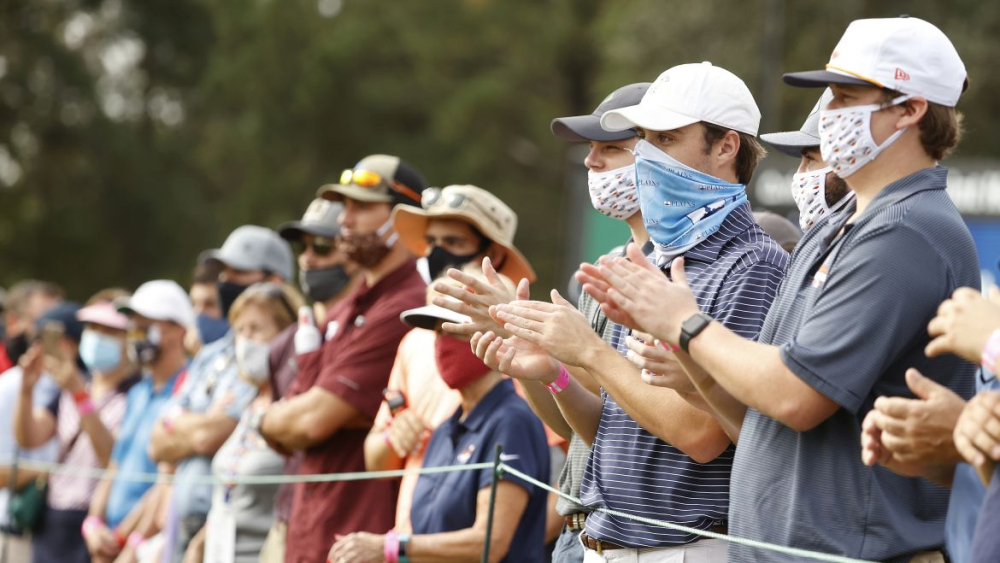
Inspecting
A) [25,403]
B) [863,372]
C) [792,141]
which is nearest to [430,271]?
[792,141]

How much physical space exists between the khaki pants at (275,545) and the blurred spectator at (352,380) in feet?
1.31

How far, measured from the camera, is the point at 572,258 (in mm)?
13219

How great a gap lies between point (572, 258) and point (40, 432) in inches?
221

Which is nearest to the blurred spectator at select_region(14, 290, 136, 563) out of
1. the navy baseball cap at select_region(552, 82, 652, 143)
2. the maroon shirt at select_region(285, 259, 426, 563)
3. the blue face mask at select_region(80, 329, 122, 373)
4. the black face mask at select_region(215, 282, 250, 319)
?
the blue face mask at select_region(80, 329, 122, 373)

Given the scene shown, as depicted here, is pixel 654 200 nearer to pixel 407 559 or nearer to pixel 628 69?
pixel 407 559

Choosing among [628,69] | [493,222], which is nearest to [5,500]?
[493,222]

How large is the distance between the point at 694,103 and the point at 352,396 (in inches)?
101

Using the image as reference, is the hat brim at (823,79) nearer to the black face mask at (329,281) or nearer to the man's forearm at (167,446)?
the black face mask at (329,281)

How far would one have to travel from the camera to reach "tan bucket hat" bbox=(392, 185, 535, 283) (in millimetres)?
6004

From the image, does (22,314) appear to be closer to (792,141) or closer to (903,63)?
(792,141)

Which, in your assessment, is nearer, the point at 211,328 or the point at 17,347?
the point at 211,328

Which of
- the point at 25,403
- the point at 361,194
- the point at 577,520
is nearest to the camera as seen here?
the point at 577,520

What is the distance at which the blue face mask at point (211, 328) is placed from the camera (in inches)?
344

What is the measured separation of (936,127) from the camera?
3.42m
